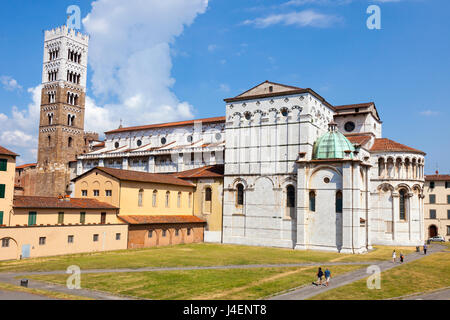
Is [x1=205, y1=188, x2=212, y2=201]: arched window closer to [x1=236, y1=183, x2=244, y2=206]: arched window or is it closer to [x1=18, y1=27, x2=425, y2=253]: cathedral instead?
[x1=18, y1=27, x2=425, y2=253]: cathedral

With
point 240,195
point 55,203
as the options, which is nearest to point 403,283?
point 240,195

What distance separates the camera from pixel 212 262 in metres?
37.1

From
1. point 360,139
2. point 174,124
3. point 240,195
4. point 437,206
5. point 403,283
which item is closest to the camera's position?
point 403,283

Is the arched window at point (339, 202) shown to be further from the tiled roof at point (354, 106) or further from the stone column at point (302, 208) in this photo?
the tiled roof at point (354, 106)

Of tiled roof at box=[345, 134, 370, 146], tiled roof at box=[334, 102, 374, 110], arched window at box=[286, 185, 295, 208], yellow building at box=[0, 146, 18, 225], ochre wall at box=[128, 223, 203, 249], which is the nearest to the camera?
yellow building at box=[0, 146, 18, 225]

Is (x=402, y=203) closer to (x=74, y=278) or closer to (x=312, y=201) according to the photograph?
(x=312, y=201)

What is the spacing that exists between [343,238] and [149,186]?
24.2 metres

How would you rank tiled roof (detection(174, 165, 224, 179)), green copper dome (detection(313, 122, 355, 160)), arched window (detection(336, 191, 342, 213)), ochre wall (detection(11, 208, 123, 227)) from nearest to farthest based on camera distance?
ochre wall (detection(11, 208, 123, 227)) → arched window (detection(336, 191, 342, 213)) → green copper dome (detection(313, 122, 355, 160)) → tiled roof (detection(174, 165, 224, 179))

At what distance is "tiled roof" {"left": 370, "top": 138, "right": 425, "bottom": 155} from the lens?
5784cm

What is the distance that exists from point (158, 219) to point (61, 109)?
Answer: 2262 inches

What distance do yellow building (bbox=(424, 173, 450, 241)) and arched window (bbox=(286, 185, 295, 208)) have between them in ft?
116

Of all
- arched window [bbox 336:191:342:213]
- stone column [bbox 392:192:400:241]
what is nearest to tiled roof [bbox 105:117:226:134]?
arched window [bbox 336:191:342:213]

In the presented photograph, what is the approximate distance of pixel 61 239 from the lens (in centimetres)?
3906

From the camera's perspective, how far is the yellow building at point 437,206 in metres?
71.6
